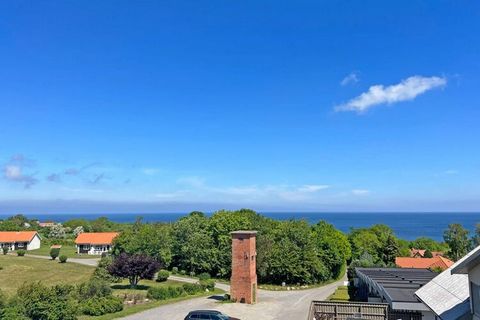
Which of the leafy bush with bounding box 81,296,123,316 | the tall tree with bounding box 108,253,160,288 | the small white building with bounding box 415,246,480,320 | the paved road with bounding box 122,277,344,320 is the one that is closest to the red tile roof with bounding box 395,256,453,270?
the paved road with bounding box 122,277,344,320

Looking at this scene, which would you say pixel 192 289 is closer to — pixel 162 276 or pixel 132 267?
pixel 132 267

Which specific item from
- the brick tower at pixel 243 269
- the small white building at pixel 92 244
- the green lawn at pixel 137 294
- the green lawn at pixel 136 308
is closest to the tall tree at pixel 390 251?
the green lawn at pixel 137 294

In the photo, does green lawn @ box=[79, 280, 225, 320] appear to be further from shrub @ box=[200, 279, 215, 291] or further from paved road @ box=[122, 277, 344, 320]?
paved road @ box=[122, 277, 344, 320]

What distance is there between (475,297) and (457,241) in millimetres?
61271

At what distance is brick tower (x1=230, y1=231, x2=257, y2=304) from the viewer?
30.8 metres

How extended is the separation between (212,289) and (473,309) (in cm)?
3128

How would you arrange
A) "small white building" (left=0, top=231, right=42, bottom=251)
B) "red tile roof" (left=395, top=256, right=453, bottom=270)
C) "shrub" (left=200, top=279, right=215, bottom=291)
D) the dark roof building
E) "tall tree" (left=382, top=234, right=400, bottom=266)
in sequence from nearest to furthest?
the dark roof building
"shrub" (left=200, top=279, right=215, bottom=291)
"red tile roof" (left=395, top=256, right=453, bottom=270)
"tall tree" (left=382, top=234, right=400, bottom=266)
"small white building" (left=0, top=231, right=42, bottom=251)

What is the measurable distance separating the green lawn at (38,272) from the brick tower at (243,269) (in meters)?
20.6

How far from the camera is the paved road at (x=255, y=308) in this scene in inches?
1052

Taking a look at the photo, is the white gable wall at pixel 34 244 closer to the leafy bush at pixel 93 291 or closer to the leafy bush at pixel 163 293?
the leafy bush at pixel 93 291

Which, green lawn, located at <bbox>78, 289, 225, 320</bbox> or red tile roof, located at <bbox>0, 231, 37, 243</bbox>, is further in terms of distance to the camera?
red tile roof, located at <bbox>0, 231, 37, 243</bbox>

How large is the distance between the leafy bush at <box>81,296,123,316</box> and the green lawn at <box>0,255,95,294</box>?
1370cm

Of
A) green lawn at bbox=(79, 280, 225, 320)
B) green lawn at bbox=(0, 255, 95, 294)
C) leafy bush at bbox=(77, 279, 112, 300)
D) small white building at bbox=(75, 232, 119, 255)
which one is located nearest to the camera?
green lawn at bbox=(79, 280, 225, 320)

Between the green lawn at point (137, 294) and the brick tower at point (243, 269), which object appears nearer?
the green lawn at point (137, 294)
